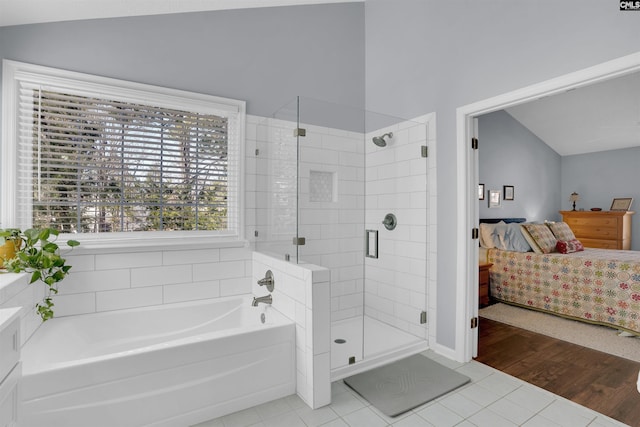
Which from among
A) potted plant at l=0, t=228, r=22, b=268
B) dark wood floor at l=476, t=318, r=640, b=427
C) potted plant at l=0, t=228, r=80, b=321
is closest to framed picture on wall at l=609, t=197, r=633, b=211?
dark wood floor at l=476, t=318, r=640, b=427

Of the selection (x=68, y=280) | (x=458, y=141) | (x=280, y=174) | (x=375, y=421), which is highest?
(x=458, y=141)

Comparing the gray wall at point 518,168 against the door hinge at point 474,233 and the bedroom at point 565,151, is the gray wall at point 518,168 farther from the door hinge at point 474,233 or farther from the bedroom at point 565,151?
the door hinge at point 474,233

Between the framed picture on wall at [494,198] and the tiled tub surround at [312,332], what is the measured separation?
3.94m

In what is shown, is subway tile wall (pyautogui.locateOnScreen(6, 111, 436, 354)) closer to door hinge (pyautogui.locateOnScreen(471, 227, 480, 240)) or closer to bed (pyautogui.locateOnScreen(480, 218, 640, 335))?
door hinge (pyautogui.locateOnScreen(471, 227, 480, 240))

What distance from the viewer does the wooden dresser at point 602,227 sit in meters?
5.68

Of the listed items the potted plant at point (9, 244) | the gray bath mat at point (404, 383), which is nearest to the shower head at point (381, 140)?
the gray bath mat at point (404, 383)

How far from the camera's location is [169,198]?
103 inches

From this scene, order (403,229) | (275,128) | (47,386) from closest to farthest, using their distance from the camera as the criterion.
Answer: (47,386) < (275,128) < (403,229)

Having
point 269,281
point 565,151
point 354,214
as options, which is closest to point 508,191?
point 565,151

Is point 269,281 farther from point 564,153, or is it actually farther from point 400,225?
point 564,153

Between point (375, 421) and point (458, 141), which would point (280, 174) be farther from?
point (375, 421)

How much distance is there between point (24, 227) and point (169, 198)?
910 millimetres

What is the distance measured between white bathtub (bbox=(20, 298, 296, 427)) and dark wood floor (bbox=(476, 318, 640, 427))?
175 centimetres

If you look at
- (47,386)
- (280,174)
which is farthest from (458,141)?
(47,386)
